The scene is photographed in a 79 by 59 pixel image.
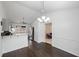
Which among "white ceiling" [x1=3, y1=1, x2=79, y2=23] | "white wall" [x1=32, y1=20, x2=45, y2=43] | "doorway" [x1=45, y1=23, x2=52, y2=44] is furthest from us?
"white wall" [x1=32, y1=20, x2=45, y2=43]

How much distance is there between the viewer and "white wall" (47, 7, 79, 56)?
3.31 m

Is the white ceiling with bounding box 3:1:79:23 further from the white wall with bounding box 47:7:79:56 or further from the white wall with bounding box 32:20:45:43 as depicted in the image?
the white wall with bounding box 47:7:79:56

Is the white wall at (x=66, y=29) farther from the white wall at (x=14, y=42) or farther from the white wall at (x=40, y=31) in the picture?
the white wall at (x=14, y=42)

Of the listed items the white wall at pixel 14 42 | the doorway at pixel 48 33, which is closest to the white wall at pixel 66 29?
the doorway at pixel 48 33

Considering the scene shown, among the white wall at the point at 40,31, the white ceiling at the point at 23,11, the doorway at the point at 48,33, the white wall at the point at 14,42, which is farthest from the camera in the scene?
the white wall at the point at 14,42

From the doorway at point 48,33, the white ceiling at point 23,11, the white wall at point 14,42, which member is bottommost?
the white wall at point 14,42

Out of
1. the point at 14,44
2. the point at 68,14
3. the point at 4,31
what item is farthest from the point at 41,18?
the point at 14,44

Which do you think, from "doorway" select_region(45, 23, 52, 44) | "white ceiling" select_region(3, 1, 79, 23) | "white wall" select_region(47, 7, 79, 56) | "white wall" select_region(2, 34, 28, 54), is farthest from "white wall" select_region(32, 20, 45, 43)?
"white wall" select_region(2, 34, 28, 54)

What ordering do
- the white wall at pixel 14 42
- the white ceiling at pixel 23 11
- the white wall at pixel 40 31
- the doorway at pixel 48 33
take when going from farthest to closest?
the white wall at pixel 14 42 < the white wall at pixel 40 31 < the doorway at pixel 48 33 < the white ceiling at pixel 23 11

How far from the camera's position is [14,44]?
171 inches

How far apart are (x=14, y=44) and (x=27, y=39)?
99cm

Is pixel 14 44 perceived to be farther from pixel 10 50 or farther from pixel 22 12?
pixel 22 12

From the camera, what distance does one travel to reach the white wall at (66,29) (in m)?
3.31

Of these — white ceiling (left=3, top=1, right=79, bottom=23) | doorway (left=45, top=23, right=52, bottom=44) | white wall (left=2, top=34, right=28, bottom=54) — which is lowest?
white wall (left=2, top=34, right=28, bottom=54)
